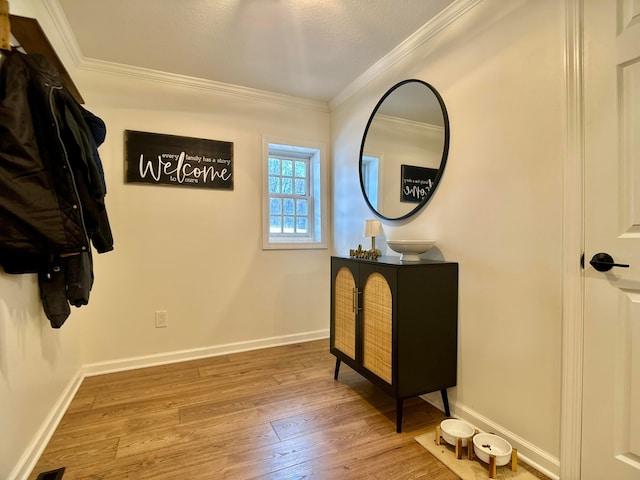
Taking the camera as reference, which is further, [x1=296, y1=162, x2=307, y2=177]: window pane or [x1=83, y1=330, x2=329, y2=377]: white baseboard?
[x1=296, y1=162, x2=307, y2=177]: window pane

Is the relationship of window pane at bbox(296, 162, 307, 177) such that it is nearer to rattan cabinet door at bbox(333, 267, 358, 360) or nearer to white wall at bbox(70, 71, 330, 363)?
white wall at bbox(70, 71, 330, 363)

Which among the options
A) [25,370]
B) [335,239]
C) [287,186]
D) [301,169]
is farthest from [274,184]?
[25,370]

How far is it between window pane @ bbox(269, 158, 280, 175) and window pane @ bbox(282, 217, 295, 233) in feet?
1.61

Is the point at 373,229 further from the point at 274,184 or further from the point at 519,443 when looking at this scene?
the point at 519,443

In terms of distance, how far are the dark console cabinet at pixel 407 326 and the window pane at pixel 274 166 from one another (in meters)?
1.65

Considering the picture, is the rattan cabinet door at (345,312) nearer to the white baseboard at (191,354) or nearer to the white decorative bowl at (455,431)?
the white decorative bowl at (455,431)

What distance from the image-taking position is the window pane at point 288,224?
3.32m

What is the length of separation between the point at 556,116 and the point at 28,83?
2199 millimetres

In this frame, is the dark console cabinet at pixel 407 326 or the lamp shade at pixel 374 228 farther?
the lamp shade at pixel 374 228

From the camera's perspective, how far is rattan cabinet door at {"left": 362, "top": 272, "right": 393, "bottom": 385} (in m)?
1.80

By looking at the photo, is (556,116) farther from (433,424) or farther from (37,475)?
(37,475)

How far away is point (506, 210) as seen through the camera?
1.63 metres

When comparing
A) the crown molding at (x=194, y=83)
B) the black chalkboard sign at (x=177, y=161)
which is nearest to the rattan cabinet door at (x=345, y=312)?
the black chalkboard sign at (x=177, y=161)

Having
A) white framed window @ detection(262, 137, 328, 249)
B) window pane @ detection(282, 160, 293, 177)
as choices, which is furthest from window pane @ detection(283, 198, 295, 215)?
window pane @ detection(282, 160, 293, 177)
